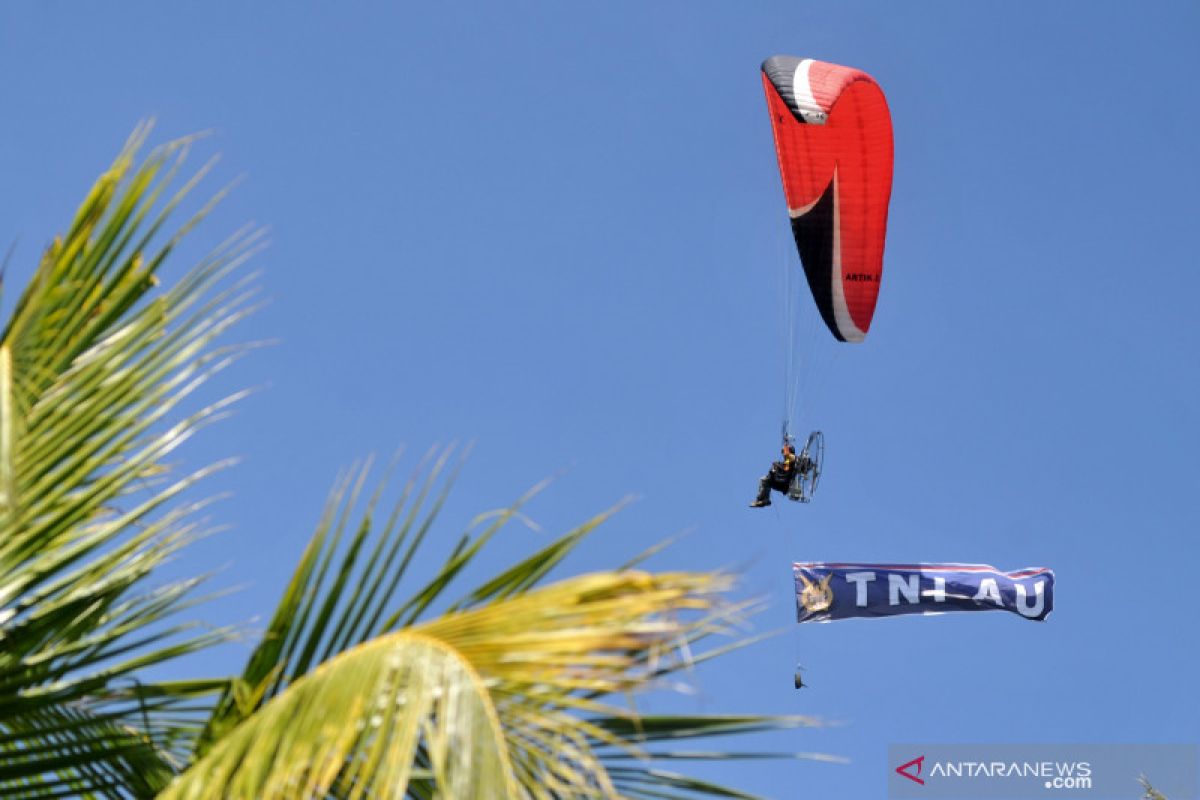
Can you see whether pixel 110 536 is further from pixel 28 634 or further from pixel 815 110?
pixel 815 110

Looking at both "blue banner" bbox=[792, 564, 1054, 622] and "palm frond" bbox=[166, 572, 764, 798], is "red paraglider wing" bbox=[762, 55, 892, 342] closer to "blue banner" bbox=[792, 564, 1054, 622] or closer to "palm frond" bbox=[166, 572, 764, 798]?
"blue banner" bbox=[792, 564, 1054, 622]

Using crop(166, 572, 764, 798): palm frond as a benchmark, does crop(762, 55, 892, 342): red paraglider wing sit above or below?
above

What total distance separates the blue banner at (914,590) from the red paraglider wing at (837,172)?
22.2ft

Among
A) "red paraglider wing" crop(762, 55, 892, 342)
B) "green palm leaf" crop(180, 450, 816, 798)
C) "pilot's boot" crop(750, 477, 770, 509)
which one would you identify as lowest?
"green palm leaf" crop(180, 450, 816, 798)

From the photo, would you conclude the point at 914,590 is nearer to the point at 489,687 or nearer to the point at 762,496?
the point at 762,496

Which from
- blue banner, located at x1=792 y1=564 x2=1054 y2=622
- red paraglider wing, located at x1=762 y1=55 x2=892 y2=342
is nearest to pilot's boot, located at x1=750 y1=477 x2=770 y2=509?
red paraglider wing, located at x1=762 y1=55 x2=892 y2=342

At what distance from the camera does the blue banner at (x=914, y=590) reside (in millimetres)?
30094

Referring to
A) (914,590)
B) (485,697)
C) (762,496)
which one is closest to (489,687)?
(485,697)

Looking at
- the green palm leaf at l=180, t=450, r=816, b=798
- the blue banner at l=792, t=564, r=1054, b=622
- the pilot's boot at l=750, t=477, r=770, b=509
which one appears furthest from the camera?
the blue banner at l=792, t=564, r=1054, b=622

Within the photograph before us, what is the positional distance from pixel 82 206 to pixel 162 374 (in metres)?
0.35

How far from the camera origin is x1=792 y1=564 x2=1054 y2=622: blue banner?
30094 mm

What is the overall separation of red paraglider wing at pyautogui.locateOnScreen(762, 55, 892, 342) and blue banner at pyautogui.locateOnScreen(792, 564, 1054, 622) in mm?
6764

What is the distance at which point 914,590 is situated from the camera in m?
30.8

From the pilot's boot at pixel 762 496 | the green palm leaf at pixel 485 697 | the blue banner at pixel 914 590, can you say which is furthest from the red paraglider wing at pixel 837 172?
the green palm leaf at pixel 485 697
